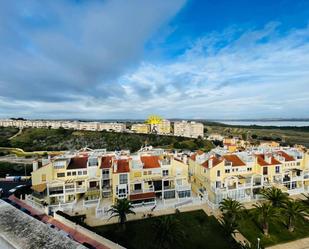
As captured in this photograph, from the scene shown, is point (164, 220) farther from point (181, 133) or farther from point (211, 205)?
point (181, 133)

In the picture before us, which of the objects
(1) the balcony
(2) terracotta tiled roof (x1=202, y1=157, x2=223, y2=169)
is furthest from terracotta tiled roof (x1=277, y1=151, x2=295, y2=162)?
(1) the balcony

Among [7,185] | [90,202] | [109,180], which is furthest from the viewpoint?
[7,185]

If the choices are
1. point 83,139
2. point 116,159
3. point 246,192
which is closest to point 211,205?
point 246,192

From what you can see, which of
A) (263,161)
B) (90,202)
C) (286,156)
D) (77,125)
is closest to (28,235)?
Answer: (90,202)

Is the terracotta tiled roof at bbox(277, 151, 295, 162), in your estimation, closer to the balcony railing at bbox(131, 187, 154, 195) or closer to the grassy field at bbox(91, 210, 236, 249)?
the grassy field at bbox(91, 210, 236, 249)

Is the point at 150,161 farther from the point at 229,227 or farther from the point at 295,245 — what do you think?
the point at 295,245

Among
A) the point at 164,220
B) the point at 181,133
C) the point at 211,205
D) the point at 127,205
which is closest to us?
the point at 164,220
